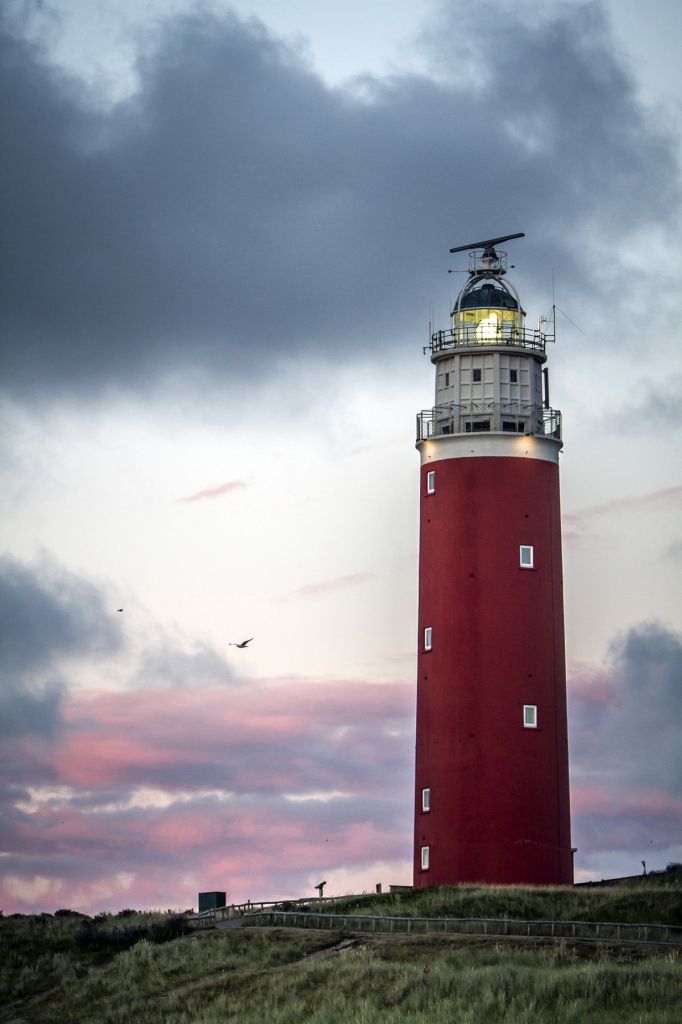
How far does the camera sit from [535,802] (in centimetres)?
5525

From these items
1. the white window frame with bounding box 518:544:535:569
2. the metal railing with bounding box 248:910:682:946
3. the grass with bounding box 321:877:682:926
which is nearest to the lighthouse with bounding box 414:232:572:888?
the white window frame with bounding box 518:544:535:569

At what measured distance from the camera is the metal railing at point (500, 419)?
58344mm

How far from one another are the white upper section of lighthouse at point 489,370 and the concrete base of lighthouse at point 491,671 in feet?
3.27

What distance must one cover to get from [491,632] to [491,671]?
1210 millimetres

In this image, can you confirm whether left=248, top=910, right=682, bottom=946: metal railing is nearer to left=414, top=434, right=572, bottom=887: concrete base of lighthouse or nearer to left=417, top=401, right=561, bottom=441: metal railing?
left=414, top=434, right=572, bottom=887: concrete base of lighthouse

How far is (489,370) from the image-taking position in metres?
59.2

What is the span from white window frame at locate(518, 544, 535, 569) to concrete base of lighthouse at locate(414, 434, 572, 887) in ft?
0.16

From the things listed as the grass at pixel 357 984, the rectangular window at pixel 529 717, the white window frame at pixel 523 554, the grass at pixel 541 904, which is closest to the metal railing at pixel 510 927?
the grass at pixel 357 984

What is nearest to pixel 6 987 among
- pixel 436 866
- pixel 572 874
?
pixel 436 866

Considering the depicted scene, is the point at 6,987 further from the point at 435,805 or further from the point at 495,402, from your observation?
the point at 495,402

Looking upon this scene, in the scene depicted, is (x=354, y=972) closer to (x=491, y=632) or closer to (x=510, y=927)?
(x=510, y=927)

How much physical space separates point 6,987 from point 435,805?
1486 cm

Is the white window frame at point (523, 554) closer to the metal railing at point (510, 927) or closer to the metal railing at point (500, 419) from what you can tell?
the metal railing at point (500, 419)

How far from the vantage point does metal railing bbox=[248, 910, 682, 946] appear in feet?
143
